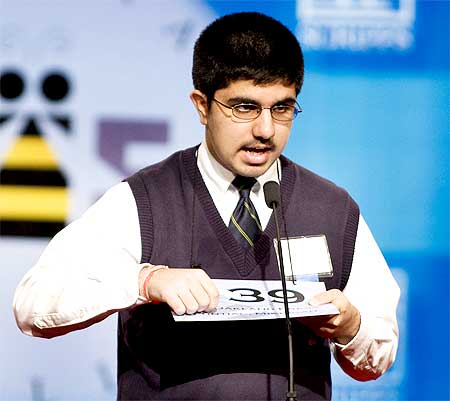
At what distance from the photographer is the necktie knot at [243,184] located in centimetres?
182

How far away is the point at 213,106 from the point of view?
174 cm

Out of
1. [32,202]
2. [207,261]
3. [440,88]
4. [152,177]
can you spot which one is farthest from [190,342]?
[440,88]

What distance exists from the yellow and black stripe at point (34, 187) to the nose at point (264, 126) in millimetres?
1283

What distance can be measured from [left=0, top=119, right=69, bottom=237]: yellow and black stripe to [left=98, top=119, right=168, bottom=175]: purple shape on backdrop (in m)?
0.16

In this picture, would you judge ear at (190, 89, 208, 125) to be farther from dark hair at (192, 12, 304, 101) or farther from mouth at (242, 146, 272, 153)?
mouth at (242, 146, 272, 153)

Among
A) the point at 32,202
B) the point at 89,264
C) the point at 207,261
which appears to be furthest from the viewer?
the point at 32,202

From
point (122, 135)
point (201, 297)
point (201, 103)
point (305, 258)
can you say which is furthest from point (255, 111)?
point (122, 135)

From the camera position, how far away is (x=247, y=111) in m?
1.68

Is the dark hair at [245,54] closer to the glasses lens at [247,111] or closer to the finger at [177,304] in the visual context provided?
the glasses lens at [247,111]

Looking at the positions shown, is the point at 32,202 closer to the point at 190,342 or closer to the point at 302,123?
the point at 302,123

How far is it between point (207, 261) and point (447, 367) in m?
1.39

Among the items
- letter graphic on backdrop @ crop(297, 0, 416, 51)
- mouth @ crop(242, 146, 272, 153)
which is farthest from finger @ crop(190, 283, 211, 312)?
letter graphic on backdrop @ crop(297, 0, 416, 51)

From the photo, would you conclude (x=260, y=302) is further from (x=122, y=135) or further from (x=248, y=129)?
(x=122, y=135)

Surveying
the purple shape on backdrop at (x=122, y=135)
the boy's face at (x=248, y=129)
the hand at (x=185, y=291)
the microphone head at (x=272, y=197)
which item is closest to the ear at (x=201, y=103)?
the boy's face at (x=248, y=129)
